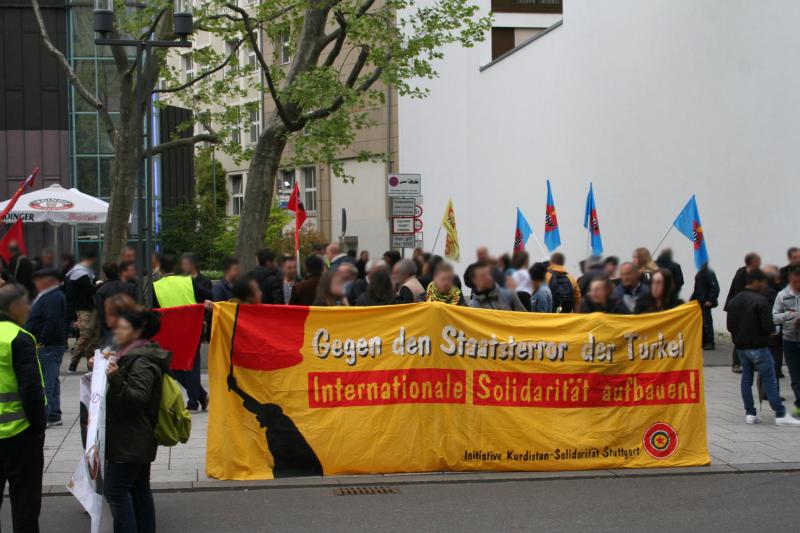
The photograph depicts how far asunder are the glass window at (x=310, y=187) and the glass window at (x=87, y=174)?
15.9 metres

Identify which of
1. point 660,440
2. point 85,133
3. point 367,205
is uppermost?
point 85,133

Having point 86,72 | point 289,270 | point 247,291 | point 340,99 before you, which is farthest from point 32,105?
point 247,291

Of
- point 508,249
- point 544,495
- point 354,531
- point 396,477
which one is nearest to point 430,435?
point 396,477

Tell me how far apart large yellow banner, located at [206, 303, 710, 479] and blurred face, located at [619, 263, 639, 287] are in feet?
7.71

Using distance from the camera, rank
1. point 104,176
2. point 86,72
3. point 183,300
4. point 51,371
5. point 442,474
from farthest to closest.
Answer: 1. point 104,176
2. point 86,72
3. point 183,300
4. point 51,371
5. point 442,474

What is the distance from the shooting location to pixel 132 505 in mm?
6250

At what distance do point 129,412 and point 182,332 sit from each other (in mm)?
3954

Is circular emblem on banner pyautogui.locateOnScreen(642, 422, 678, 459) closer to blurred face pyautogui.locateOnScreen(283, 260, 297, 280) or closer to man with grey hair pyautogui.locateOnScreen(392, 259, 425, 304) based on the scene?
man with grey hair pyautogui.locateOnScreen(392, 259, 425, 304)

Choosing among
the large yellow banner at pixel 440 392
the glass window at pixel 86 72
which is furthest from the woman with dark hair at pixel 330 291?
the glass window at pixel 86 72

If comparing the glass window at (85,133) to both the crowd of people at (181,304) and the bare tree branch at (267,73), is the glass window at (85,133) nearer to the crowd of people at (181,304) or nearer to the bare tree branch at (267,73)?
the crowd of people at (181,304)

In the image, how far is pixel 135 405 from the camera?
592cm

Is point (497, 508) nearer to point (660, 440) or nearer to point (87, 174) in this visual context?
point (660, 440)

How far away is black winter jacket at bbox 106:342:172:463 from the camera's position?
5910mm

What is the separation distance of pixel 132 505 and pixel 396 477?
9.94 feet
